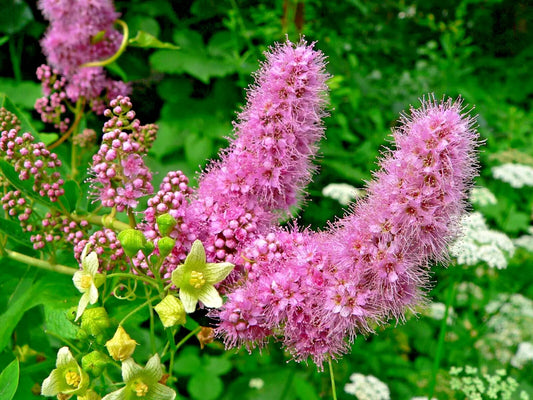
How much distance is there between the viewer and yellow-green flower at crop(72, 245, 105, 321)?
0.64 metres

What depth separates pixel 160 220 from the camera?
2.19 feet

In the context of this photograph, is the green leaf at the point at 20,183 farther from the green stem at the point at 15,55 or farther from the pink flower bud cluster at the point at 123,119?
the green stem at the point at 15,55

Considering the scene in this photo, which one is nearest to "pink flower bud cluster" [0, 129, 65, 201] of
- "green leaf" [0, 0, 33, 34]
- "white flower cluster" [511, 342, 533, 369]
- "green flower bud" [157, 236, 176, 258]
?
"green flower bud" [157, 236, 176, 258]

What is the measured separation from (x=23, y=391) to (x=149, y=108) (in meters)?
1.43

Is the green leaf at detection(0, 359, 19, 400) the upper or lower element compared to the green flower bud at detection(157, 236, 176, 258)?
lower

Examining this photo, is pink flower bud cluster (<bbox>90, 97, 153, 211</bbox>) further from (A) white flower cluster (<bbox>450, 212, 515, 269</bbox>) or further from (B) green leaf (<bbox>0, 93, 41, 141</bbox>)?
(A) white flower cluster (<bbox>450, 212, 515, 269</bbox>)

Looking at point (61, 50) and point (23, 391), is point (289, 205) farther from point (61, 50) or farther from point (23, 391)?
point (61, 50)

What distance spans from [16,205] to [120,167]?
0.19 meters

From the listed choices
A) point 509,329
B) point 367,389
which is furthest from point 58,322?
point 509,329

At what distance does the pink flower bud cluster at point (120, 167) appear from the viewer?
716 millimetres

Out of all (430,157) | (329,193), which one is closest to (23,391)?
(430,157)

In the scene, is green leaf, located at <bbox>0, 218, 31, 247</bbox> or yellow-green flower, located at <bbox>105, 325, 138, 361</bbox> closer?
yellow-green flower, located at <bbox>105, 325, 138, 361</bbox>

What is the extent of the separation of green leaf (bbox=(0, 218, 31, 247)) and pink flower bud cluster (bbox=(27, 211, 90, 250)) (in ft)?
0.07

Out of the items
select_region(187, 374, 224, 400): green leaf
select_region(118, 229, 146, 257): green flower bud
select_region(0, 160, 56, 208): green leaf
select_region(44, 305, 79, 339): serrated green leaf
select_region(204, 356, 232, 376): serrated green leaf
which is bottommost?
select_region(187, 374, 224, 400): green leaf
